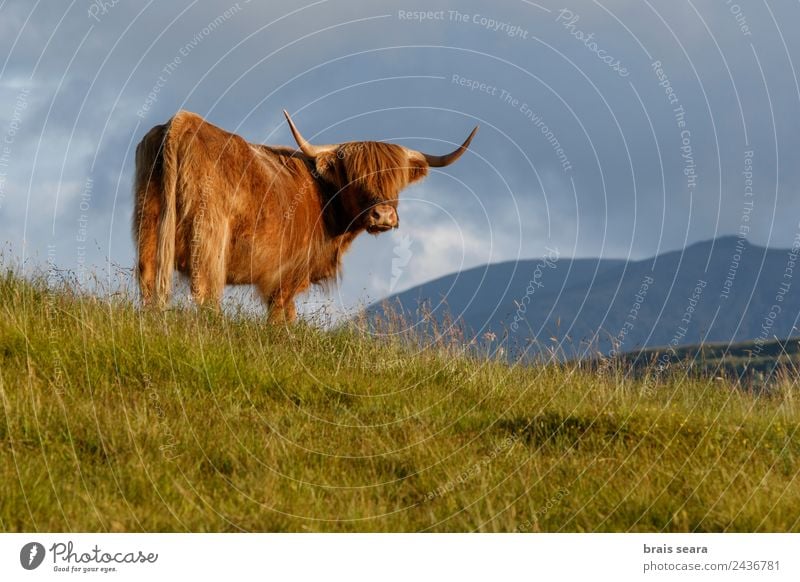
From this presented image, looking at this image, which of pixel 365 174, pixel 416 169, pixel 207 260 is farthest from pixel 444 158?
pixel 207 260

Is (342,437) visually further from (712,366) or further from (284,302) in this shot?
(284,302)

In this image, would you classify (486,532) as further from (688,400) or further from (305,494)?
(688,400)

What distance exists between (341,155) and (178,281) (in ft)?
9.90

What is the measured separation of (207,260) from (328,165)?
2.86 metres

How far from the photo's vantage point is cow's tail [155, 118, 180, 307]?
9.00 m

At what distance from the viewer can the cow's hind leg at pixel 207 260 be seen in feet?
30.4

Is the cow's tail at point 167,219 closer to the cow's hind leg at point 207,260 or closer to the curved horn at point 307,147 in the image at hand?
the cow's hind leg at point 207,260

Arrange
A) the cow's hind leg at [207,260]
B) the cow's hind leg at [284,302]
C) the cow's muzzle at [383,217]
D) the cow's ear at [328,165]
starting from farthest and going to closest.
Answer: the cow's ear at [328,165], the cow's muzzle at [383,217], the cow's hind leg at [284,302], the cow's hind leg at [207,260]

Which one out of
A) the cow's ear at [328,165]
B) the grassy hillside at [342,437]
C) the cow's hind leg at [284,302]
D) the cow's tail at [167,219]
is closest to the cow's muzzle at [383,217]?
the cow's ear at [328,165]

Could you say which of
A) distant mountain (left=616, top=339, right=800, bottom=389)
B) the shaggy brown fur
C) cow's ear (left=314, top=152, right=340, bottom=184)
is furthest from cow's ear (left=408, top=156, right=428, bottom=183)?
distant mountain (left=616, top=339, right=800, bottom=389)

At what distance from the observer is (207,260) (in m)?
9.36

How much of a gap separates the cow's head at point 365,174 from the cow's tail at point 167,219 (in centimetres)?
246

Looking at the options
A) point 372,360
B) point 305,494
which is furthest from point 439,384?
point 305,494

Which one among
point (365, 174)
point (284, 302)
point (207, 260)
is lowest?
point (284, 302)
